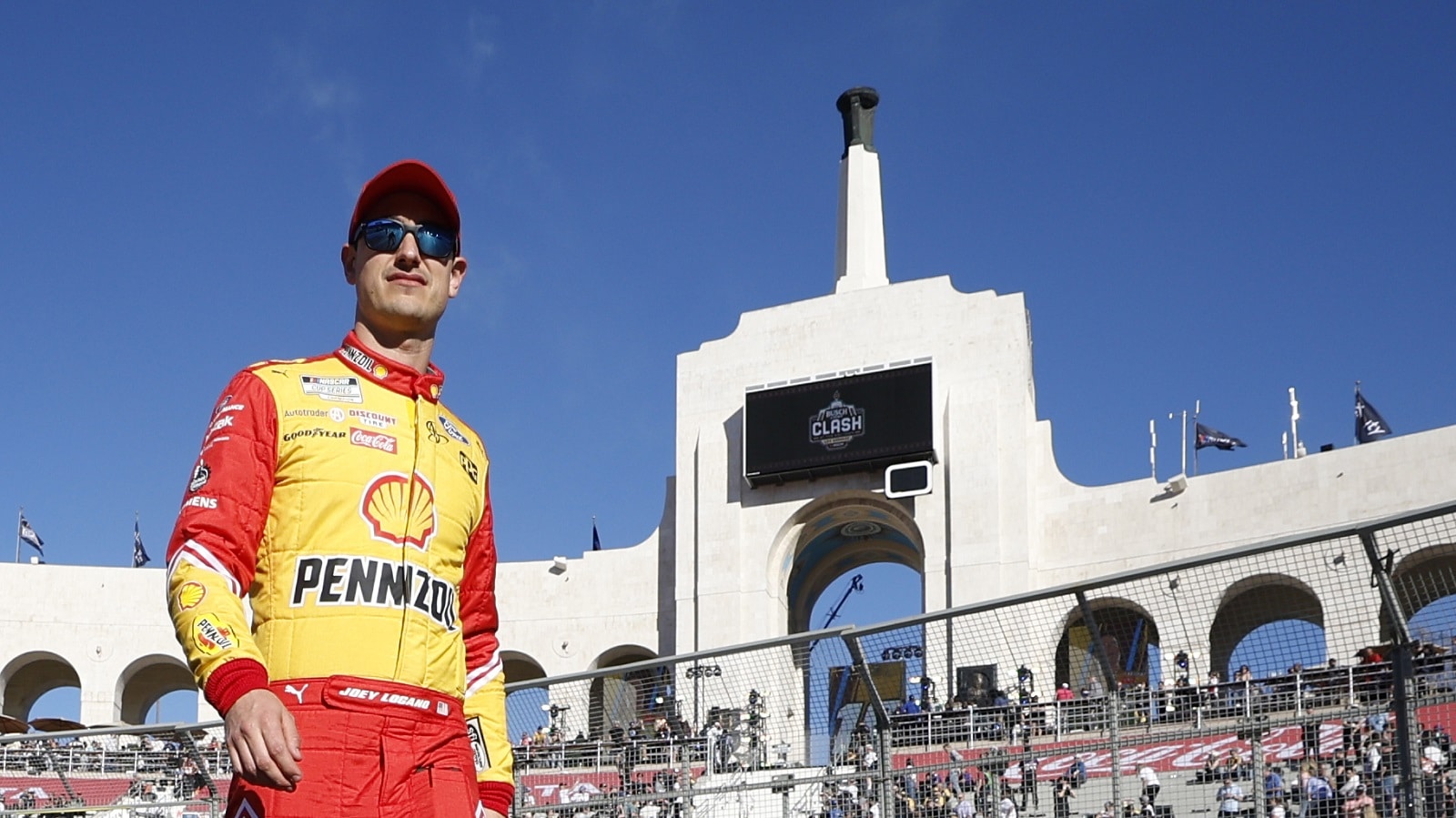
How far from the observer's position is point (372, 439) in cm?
412

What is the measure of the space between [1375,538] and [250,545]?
5108mm

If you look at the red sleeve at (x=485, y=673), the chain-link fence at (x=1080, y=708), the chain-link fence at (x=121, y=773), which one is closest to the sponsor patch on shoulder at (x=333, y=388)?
the red sleeve at (x=485, y=673)

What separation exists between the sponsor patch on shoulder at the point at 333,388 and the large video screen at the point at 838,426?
34.6 metres

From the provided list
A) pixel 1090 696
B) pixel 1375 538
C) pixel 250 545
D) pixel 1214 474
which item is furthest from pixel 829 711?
pixel 1214 474

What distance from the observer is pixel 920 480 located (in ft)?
126

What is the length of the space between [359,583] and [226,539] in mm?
333

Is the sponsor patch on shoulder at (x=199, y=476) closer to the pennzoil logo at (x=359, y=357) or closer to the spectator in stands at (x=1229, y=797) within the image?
the pennzoil logo at (x=359, y=357)

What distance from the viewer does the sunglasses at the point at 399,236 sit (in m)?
4.27

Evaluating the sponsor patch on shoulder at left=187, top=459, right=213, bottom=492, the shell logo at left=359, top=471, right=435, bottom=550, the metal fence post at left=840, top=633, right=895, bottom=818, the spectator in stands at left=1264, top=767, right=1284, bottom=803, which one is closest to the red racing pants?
the shell logo at left=359, top=471, right=435, bottom=550

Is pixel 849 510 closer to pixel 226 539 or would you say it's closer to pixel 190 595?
pixel 226 539

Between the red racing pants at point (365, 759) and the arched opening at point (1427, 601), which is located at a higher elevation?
the arched opening at point (1427, 601)

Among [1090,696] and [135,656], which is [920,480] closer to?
[135,656]

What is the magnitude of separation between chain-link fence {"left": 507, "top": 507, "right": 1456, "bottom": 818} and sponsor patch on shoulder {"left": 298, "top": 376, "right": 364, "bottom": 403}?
13.5 ft

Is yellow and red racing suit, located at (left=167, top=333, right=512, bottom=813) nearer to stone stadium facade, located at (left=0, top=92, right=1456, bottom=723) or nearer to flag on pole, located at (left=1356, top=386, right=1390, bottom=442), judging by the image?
stone stadium facade, located at (left=0, top=92, right=1456, bottom=723)
